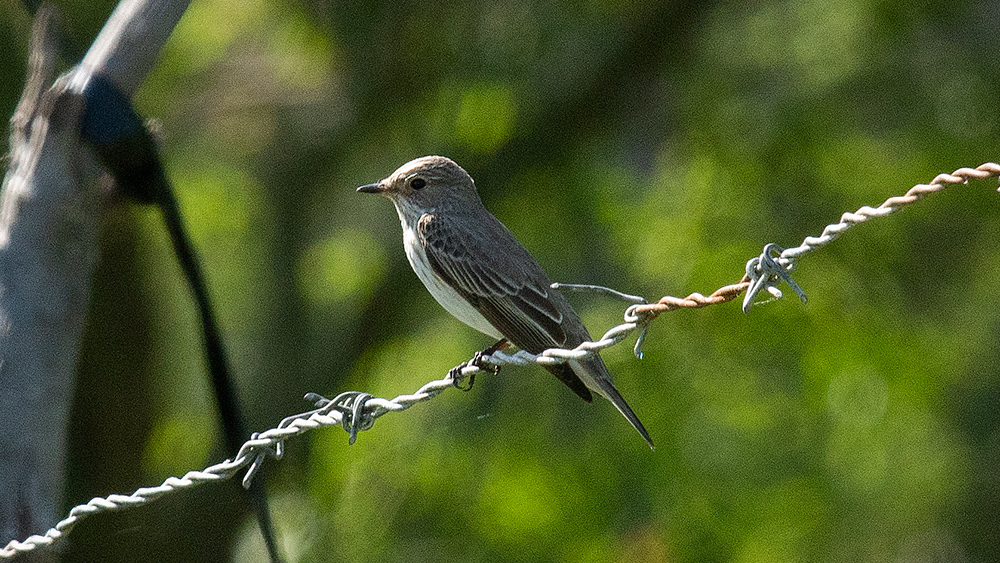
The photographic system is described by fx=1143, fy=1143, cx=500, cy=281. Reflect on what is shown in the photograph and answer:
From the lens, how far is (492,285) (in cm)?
535

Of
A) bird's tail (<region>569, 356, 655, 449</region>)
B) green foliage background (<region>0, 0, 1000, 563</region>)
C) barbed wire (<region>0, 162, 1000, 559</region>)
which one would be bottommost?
green foliage background (<region>0, 0, 1000, 563</region>)

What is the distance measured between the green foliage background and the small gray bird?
384 cm

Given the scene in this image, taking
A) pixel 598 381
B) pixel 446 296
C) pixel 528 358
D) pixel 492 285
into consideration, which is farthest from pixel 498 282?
pixel 528 358

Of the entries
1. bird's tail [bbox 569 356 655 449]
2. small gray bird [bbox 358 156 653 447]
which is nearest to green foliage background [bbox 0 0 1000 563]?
small gray bird [bbox 358 156 653 447]

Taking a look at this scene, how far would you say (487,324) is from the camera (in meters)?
5.33

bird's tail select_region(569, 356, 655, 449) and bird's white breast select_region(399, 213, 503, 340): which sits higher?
bird's white breast select_region(399, 213, 503, 340)

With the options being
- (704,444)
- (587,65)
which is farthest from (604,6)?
(704,444)

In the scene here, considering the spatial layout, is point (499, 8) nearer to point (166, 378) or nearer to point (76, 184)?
point (166, 378)

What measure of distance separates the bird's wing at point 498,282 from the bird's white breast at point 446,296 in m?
0.03

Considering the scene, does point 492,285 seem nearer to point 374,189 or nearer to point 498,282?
point 498,282

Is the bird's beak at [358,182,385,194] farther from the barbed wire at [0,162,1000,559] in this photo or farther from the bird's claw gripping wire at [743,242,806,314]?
the bird's claw gripping wire at [743,242,806,314]

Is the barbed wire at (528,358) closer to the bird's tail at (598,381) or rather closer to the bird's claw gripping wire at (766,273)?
the bird's claw gripping wire at (766,273)

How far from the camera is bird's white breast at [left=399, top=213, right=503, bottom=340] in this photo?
535 centimetres

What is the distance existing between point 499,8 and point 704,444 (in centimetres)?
418
